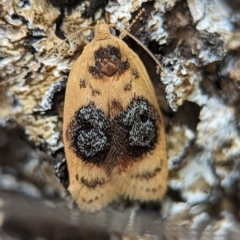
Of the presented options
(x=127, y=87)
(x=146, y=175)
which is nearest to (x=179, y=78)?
(x=127, y=87)

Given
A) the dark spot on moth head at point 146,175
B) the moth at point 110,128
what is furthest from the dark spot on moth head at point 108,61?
the dark spot on moth head at point 146,175

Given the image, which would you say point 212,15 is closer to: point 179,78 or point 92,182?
point 179,78

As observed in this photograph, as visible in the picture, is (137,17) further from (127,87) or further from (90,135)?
(90,135)

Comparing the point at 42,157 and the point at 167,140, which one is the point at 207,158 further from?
the point at 42,157

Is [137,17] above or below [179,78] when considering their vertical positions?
above

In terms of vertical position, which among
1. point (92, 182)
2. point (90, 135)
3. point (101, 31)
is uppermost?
point (101, 31)

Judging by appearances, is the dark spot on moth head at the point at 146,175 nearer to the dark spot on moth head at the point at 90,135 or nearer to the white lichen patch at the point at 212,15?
the dark spot on moth head at the point at 90,135

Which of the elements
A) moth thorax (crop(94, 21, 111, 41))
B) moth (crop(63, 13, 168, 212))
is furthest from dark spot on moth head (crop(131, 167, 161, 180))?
moth thorax (crop(94, 21, 111, 41))

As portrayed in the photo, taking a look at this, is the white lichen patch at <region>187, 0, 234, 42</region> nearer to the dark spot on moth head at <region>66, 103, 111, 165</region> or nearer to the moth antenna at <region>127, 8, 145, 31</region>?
the moth antenna at <region>127, 8, 145, 31</region>
